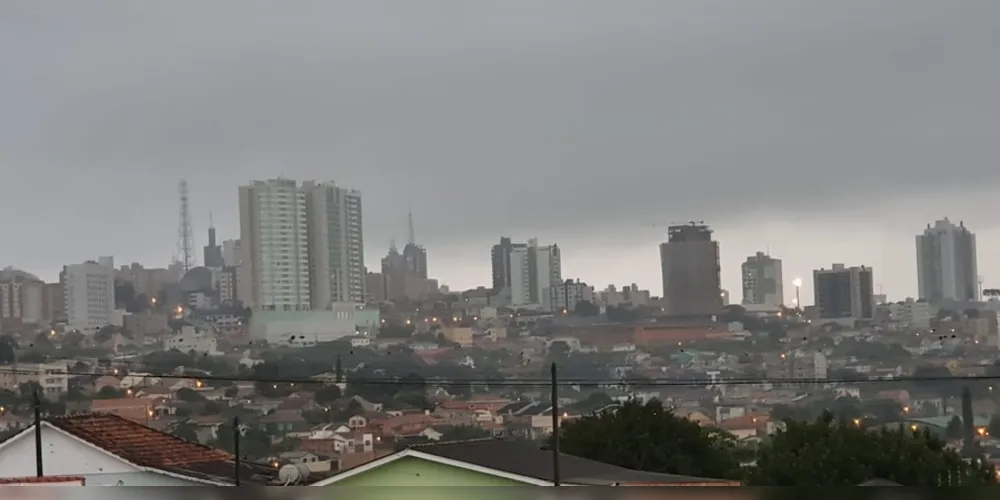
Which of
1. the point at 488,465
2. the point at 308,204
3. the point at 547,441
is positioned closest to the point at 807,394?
the point at 547,441

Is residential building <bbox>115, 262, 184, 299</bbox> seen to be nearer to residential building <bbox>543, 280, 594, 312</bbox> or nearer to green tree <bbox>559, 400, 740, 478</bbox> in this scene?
residential building <bbox>543, 280, 594, 312</bbox>

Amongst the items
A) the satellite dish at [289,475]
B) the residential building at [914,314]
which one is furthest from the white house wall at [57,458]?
A: the residential building at [914,314]

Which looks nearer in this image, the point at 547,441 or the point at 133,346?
the point at 547,441

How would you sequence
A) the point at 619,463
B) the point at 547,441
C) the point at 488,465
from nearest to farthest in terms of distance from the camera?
the point at 488,465
the point at 547,441
the point at 619,463

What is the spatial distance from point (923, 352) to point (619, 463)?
426 cm

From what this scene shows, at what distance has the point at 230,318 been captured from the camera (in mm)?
14602

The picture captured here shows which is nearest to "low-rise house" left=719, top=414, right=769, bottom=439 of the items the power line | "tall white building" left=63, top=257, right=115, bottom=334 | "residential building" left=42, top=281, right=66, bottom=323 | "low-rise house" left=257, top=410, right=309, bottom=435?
the power line

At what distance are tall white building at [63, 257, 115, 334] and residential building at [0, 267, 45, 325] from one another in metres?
0.40

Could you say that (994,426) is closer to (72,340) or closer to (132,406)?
(132,406)

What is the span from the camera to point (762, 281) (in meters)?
16.5

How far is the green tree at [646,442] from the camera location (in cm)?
1514

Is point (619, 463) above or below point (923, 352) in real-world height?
below

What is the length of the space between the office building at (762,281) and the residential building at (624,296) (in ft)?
4.89

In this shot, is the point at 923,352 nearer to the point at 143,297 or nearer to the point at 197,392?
the point at 197,392
